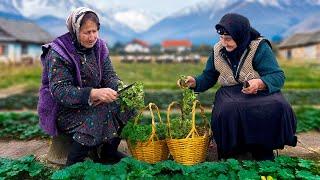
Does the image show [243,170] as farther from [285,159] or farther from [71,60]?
[71,60]

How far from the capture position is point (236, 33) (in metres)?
4.09

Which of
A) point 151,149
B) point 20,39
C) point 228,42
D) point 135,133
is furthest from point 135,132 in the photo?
point 20,39

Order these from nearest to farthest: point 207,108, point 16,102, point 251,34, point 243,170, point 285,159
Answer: point 243,170 < point 285,159 < point 251,34 < point 207,108 < point 16,102

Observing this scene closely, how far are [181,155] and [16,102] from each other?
22.5ft

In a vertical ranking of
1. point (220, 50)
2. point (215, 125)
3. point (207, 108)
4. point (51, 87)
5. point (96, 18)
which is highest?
point (96, 18)

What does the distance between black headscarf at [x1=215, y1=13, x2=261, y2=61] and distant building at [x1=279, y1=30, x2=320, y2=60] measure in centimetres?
3733

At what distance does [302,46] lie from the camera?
4359 centimetres

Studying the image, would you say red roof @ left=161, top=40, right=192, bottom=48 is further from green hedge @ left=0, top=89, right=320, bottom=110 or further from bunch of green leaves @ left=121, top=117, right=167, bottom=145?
bunch of green leaves @ left=121, top=117, right=167, bottom=145

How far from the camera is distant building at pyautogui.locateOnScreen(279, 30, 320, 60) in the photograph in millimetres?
40469

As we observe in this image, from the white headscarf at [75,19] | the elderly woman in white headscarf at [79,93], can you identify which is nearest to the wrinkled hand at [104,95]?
the elderly woman in white headscarf at [79,93]

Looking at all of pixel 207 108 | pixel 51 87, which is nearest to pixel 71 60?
pixel 51 87

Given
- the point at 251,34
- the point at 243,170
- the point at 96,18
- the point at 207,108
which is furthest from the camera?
the point at 207,108

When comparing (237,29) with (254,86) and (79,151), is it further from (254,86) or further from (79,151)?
(79,151)

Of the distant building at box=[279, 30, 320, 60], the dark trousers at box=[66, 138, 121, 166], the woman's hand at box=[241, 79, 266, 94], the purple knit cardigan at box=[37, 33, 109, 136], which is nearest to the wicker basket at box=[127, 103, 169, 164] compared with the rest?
the dark trousers at box=[66, 138, 121, 166]
